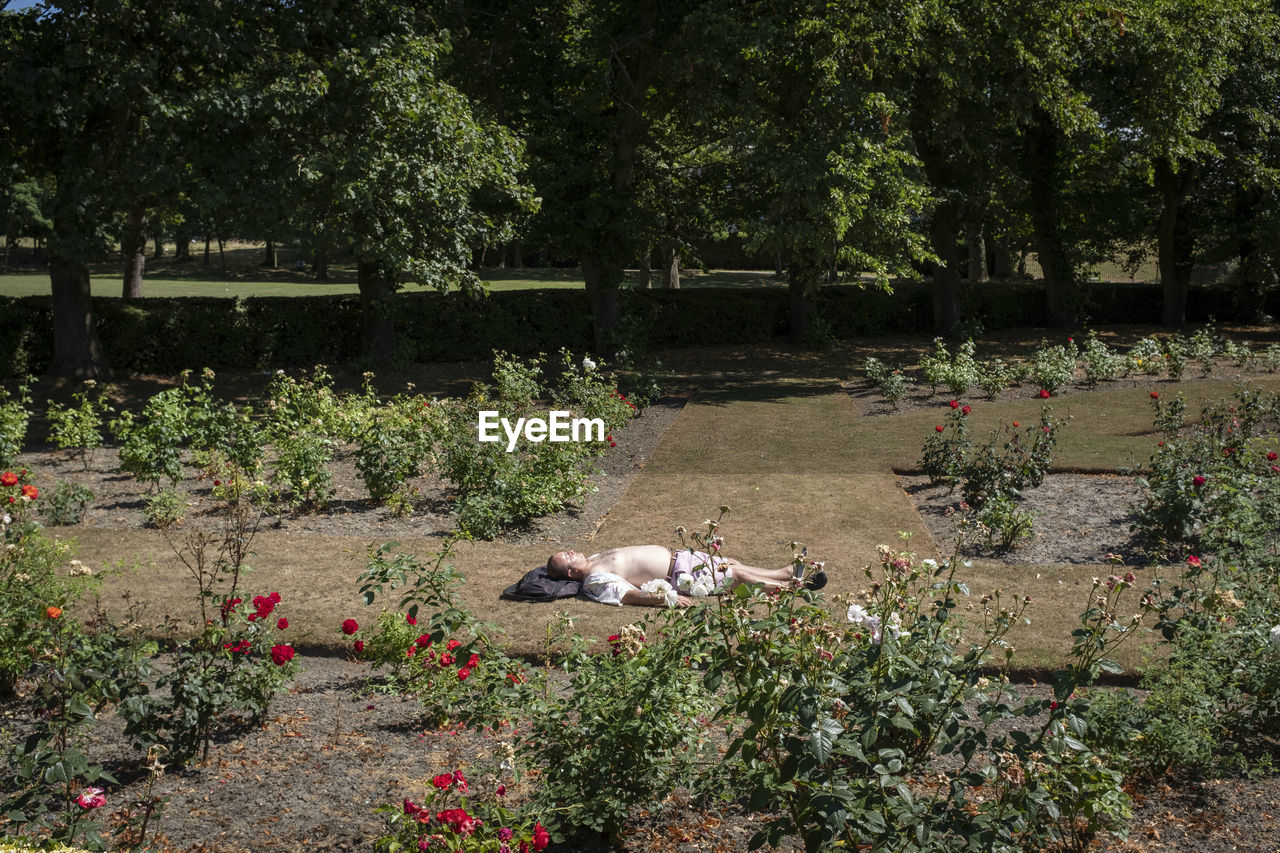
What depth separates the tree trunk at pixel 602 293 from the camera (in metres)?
17.4

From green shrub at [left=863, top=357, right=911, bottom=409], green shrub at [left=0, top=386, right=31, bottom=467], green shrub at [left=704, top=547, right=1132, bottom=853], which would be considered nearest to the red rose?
green shrub at [left=704, top=547, right=1132, bottom=853]

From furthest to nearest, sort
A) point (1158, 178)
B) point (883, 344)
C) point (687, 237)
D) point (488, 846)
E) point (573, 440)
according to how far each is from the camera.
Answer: point (1158, 178)
point (883, 344)
point (687, 237)
point (573, 440)
point (488, 846)

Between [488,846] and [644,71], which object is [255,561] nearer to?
[488,846]

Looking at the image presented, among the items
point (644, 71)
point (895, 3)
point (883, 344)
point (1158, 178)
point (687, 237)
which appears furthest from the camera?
point (1158, 178)

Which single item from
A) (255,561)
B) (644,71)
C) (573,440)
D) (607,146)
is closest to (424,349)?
(607,146)

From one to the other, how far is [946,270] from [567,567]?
1655 cm

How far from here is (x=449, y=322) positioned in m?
17.5

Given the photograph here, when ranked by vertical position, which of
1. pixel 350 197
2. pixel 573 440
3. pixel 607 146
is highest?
pixel 607 146

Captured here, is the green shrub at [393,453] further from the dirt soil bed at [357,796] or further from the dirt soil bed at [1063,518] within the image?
the dirt soil bed at [1063,518]

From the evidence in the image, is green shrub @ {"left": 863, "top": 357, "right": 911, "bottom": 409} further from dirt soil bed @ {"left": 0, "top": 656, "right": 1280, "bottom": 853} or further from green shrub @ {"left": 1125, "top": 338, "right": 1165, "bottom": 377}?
dirt soil bed @ {"left": 0, "top": 656, "right": 1280, "bottom": 853}

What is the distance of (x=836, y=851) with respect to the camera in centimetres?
286

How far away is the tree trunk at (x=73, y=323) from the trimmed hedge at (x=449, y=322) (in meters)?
0.72

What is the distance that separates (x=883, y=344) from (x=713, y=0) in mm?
8400

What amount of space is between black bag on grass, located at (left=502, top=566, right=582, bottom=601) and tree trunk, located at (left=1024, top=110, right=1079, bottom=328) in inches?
684
